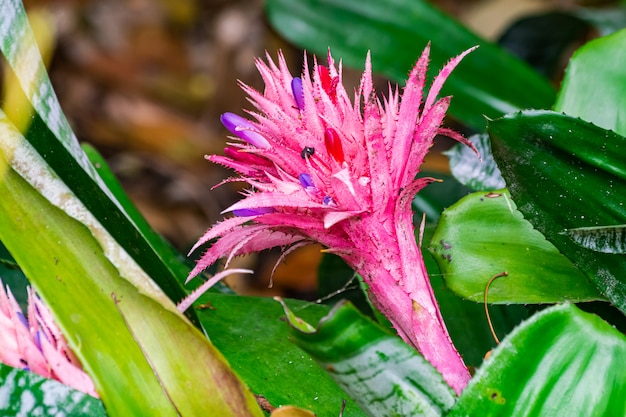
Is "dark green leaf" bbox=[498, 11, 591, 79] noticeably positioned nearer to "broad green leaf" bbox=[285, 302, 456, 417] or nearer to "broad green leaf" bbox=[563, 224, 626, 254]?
"broad green leaf" bbox=[563, 224, 626, 254]

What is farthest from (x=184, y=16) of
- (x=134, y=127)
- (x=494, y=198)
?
(x=494, y=198)

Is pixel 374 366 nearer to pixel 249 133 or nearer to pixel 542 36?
pixel 249 133

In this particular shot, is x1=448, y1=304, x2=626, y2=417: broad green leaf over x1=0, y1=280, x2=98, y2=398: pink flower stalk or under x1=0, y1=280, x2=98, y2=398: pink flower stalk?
over

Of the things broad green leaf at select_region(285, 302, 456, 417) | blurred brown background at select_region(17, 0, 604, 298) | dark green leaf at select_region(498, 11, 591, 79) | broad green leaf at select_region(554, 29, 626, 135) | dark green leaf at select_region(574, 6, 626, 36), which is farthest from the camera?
blurred brown background at select_region(17, 0, 604, 298)

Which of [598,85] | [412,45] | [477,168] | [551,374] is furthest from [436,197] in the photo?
[551,374]

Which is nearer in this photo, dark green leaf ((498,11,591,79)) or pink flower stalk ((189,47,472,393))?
pink flower stalk ((189,47,472,393))

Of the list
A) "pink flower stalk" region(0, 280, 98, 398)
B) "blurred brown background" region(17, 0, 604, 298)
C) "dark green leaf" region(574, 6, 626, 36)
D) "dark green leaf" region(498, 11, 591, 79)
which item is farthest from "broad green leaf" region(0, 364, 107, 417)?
"blurred brown background" region(17, 0, 604, 298)
